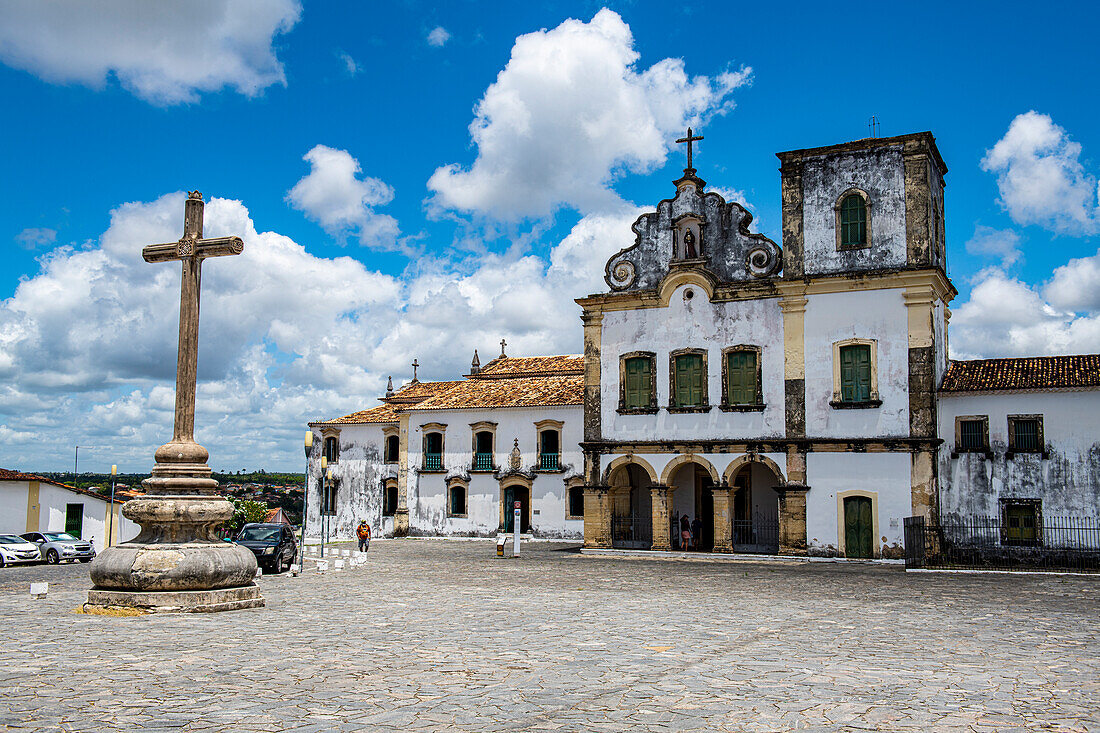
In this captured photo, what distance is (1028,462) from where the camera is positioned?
2512 cm

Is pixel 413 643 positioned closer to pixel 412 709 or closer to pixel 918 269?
pixel 412 709

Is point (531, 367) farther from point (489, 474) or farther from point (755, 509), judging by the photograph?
point (755, 509)

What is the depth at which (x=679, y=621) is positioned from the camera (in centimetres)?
1346

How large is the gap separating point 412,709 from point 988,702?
16.2ft

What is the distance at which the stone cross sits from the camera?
48.1ft

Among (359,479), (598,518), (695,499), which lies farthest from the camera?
(359,479)

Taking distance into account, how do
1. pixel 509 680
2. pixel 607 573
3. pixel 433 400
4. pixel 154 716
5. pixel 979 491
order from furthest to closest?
pixel 433 400, pixel 979 491, pixel 607 573, pixel 509 680, pixel 154 716

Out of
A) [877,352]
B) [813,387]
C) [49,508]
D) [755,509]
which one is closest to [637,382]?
[813,387]

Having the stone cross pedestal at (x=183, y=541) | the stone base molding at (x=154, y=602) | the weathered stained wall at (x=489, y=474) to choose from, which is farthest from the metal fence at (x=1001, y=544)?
the stone base molding at (x=154, y=602)

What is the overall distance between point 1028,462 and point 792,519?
6667mm

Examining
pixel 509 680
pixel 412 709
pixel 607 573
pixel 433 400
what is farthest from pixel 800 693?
pixel 433 400

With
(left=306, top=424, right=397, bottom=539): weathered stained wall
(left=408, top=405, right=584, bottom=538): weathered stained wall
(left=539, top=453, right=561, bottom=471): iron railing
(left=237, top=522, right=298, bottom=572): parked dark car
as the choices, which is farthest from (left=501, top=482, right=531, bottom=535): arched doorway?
(left=237, top=522, right=298, bottom=572): parked dark car

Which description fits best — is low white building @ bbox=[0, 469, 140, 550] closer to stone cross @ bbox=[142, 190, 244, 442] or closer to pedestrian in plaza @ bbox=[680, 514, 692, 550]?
pedestrian in plaza @ bbox=[680, 514, 692, 550]

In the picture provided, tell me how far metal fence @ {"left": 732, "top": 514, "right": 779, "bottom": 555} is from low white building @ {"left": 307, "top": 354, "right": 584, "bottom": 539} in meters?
8.98
